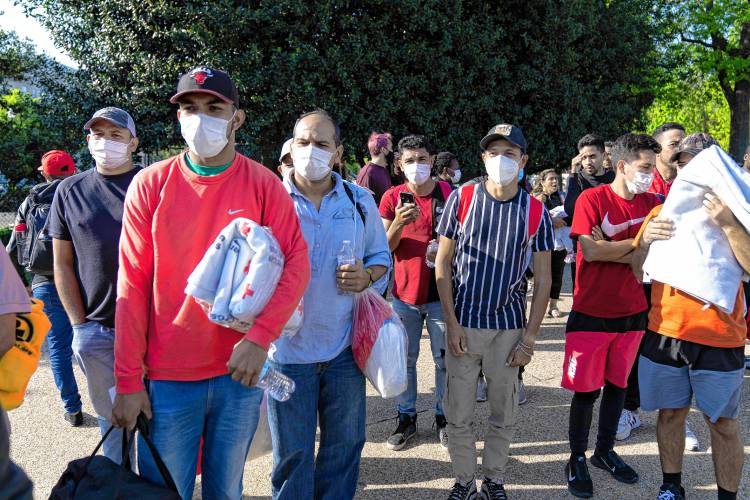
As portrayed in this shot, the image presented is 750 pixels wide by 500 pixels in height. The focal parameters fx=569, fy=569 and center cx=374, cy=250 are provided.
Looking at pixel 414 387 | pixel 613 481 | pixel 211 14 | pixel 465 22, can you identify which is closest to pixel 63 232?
pixel 414 387

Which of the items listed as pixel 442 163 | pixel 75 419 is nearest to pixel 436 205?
pixel 442 163

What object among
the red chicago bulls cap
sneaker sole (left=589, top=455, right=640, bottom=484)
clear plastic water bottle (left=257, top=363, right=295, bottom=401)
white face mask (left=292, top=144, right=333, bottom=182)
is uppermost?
the red chicago bulls cap

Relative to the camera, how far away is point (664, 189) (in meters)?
4.75

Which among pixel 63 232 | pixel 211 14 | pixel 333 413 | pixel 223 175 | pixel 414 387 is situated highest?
pixel 211 14

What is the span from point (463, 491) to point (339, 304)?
4.78 feet

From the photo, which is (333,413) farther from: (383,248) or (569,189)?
(569,189)

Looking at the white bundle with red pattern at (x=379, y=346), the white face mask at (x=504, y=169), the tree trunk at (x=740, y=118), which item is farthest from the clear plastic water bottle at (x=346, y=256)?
the tree trunk at (x=740, y=118)

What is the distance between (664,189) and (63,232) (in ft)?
Result: 14.6

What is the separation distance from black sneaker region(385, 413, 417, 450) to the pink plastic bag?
1608 mm

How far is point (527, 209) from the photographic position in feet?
11.0

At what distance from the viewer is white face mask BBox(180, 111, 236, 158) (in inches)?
88.1

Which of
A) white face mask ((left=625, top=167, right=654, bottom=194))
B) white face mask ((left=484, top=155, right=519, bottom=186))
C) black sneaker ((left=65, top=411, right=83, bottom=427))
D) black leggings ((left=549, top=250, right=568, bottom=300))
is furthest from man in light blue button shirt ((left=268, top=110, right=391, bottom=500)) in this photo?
black leggings ((left=549, top=250, right=568, bottom=300))

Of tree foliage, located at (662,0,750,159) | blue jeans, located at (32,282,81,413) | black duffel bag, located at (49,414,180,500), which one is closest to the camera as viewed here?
black duffel bag, located at (49,414,180,500)

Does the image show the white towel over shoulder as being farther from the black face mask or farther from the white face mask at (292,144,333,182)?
the black face mask
